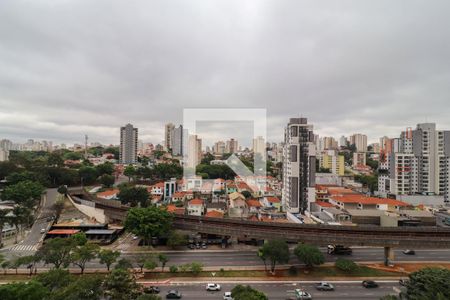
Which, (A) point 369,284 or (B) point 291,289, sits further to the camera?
(A) point 369,284

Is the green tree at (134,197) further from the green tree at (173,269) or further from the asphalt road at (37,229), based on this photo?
the green tree at (173,269)

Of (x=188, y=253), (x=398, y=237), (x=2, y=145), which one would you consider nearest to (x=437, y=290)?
(x=398, y=237)

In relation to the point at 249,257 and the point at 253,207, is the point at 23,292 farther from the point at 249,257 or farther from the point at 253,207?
the point at 253,207

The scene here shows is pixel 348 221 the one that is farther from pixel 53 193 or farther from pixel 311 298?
pixel 53 193

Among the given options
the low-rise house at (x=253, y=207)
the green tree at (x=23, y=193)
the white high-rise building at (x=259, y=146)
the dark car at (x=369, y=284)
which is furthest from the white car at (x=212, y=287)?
the green tree at (x=23, y=193)

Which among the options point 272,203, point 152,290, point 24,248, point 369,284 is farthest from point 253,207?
point 24,248

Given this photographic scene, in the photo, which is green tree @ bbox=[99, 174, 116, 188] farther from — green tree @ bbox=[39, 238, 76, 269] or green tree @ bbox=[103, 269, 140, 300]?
green tree @ bbox=[103, 269, 140, 300]
